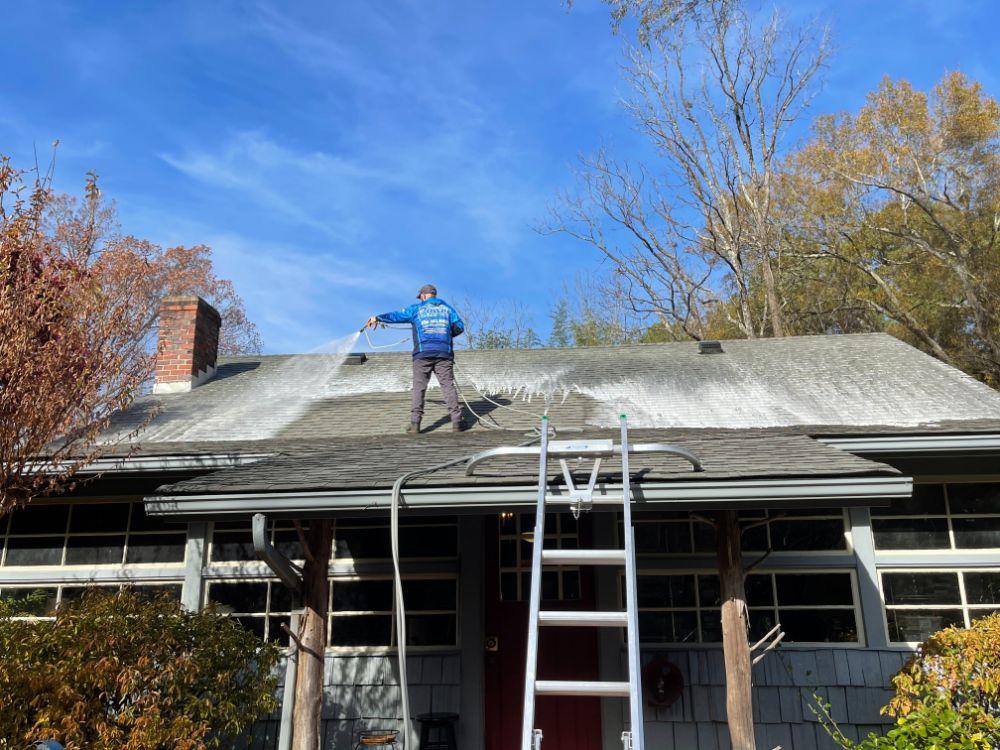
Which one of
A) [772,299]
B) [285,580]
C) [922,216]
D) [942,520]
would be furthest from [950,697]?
[922,216]

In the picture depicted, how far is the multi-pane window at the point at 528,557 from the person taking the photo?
259 inches

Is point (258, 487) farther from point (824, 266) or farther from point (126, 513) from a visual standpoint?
point (824, 266)

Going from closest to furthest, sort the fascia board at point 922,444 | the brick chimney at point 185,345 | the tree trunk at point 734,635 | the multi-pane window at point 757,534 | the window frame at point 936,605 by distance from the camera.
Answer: the tree trunk at point 734,635, the fascia board at point 922,444, the window frame at point 936,605, the multi-pane window at point 757,534, the brick chimney at point 185,345

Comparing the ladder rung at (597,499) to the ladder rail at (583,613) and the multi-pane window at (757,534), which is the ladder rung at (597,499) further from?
the multi-pane window at (757,534)

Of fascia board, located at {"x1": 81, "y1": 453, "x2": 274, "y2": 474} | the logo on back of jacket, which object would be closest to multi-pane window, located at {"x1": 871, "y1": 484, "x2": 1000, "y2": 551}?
the logo on back of jacket

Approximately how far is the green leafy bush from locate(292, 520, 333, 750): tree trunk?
3039 millimetres

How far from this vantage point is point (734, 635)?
4898mm

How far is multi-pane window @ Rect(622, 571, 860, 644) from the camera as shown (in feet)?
20.4

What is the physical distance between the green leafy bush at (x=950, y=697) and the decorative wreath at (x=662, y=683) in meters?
1.66

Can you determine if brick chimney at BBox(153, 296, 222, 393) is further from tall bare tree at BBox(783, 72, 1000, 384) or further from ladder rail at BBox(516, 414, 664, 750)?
tall bare tree at BBox(783, 72, 1000, 384)

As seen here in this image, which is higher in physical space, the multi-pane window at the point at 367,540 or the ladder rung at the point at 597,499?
the multi-pane window at the point at 367,540

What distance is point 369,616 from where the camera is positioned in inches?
259

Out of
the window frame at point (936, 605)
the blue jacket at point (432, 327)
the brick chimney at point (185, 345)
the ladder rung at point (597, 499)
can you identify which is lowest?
the window frame at point (936, 605)

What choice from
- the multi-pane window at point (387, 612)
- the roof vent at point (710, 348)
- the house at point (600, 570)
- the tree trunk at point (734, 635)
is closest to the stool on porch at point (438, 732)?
the house at point (600, 570)
